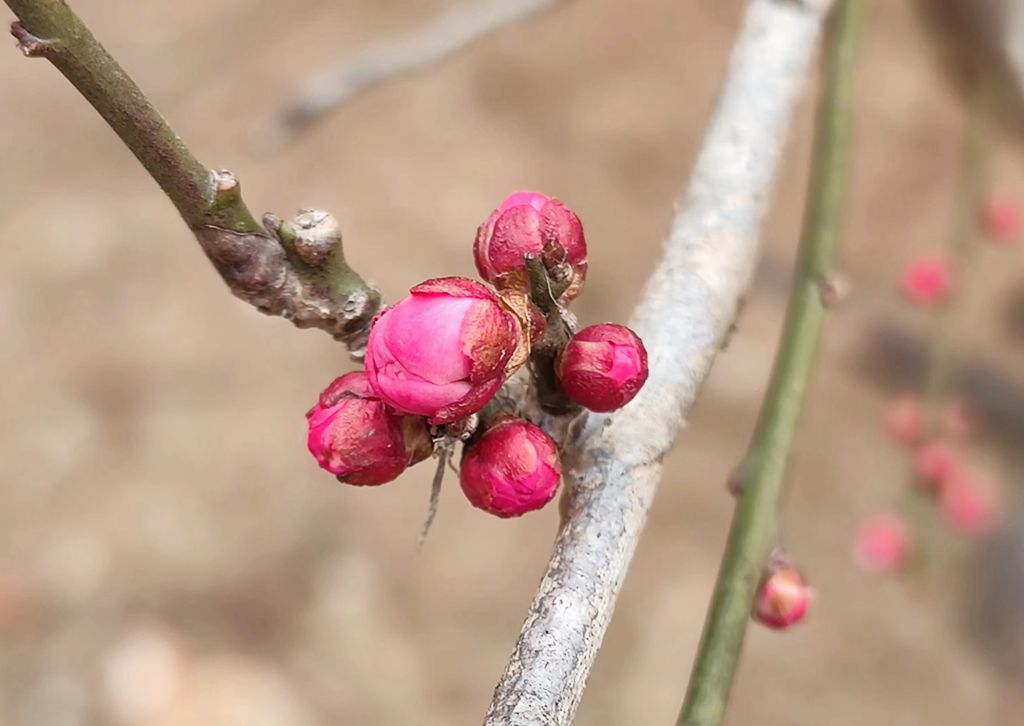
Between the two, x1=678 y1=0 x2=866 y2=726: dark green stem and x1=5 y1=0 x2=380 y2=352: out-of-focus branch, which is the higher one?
x1=678 y1=0 x2=866 y2=726: dark green stem

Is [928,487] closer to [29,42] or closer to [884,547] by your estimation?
[884,547]

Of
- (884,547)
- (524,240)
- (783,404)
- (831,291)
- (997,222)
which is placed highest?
(997,222)

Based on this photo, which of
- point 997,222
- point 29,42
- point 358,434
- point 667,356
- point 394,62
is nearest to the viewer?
point 29,42

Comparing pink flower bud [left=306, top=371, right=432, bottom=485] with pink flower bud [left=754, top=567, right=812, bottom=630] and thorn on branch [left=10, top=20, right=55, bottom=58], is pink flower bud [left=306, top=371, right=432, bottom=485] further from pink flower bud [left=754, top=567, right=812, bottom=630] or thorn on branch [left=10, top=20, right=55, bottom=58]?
pink flower bud [left=754, top=567, right=812, bottom=630]

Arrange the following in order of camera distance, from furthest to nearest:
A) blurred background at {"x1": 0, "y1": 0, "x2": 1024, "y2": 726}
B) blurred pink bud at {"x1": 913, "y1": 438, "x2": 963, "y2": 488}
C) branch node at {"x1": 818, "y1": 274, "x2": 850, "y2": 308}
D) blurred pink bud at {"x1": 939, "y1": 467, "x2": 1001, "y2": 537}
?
blurred background at {"x1": 0, "y1": 0, "x2": 1024, "y2": 726} → blurred pink bud at {"x1": 939, "y1": 467, "x2": 1001, "y2": 537} → blurred pink bud at {"x1": 913, "y1": 438, "x2": 963, "y2": 488} → branch node at {"x1": 818, "y1": 274, "x2": 850, "y2": 308}

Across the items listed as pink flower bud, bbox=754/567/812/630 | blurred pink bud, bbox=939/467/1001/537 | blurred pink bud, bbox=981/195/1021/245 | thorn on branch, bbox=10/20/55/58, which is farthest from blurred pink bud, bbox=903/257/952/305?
thorn on branch, bbox=10/20/55/58

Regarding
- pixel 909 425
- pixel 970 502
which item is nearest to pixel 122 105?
pixel 909 425

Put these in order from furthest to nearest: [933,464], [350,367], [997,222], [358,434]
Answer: [350,367] < [997,222] < [933,464] < [358,434]
